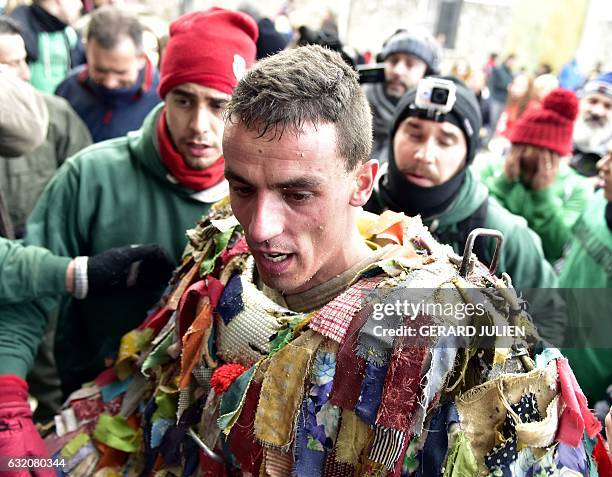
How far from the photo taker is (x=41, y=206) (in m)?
2.32

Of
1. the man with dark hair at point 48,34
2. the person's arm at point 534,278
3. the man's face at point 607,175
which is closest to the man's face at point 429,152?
the person's arm at point 534,278

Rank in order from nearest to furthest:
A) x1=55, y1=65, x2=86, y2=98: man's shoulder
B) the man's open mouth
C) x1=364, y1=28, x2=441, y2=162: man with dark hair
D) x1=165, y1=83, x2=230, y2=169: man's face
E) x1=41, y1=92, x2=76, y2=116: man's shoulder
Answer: the man's open mouth → x1=165, y1=83, x2=230, y2=169: man's face → x1=41, y1=92, x2=76, y2=116: man's shoulder → x1=55, y1=65, x2=86, y2=98: man's shoulder → x1=364, y1=28, x2=441, y2=162: man with dark hair

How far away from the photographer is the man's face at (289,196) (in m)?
1.38

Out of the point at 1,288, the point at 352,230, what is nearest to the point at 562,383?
the point at 352,230

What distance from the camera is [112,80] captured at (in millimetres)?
3861

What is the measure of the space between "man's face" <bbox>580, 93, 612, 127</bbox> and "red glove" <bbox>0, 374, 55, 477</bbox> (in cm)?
437

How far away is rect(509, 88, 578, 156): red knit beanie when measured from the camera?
11.7 feet

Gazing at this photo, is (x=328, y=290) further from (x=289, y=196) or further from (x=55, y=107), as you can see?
(x=55, y=107)

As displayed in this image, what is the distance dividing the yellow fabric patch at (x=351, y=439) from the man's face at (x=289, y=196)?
37cm

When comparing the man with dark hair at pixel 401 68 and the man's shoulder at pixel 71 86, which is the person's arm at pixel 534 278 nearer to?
the man with dark hair at pixel 401 68

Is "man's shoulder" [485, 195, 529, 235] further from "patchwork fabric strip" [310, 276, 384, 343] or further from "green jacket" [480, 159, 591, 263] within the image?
"patchwork fabric strip" [310, 276, 384, 343]

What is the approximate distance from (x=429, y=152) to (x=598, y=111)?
2.62m

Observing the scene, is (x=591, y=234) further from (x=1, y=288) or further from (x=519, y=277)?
(x=1, y=288)

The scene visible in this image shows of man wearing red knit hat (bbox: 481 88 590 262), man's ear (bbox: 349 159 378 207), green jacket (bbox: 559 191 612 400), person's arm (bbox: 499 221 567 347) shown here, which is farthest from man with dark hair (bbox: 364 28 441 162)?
man's ear (bbox: 349 159 378 207)
